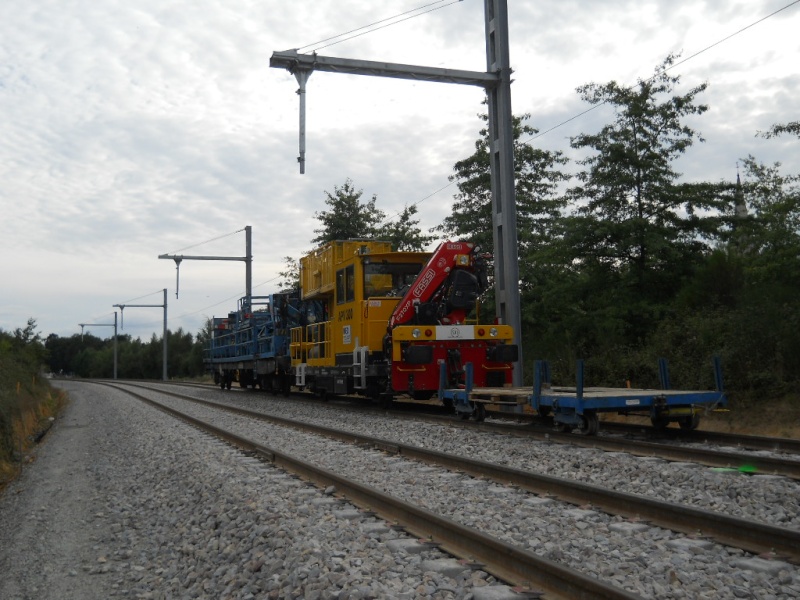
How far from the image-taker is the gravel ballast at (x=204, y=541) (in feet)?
15.3

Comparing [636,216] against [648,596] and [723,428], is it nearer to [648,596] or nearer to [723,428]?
[723,428]

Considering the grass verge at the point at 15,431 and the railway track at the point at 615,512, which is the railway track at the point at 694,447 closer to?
the railway track at the point at 615,512

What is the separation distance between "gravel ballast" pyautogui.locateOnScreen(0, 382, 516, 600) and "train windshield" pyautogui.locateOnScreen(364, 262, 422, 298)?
21.8ft

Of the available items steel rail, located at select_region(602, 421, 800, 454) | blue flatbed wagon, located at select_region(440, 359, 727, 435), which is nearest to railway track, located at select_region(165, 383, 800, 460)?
steel rail, located at select_region(602, 421, 800, 454)

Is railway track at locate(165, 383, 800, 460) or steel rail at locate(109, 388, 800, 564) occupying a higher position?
railway track at locate(165, 383, 800, 460)

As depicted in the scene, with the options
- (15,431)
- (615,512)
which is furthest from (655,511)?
(15,431)

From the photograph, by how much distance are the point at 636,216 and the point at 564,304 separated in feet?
8.90

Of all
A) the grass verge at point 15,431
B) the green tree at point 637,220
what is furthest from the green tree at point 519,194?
the grass verge at point 15,431

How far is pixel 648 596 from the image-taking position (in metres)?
4.07

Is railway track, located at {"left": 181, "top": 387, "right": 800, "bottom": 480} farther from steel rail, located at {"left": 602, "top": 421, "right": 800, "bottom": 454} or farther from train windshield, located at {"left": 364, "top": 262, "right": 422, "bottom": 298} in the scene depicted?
train windshield, located at {"left": 364, "top": 262, "right": 422, "bottom": 298}

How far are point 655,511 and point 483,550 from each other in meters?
1.61

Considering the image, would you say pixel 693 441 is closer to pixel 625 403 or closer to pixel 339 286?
pixel 625 403

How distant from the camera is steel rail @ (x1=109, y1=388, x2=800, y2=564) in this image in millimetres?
4773

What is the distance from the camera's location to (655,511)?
5688mm
